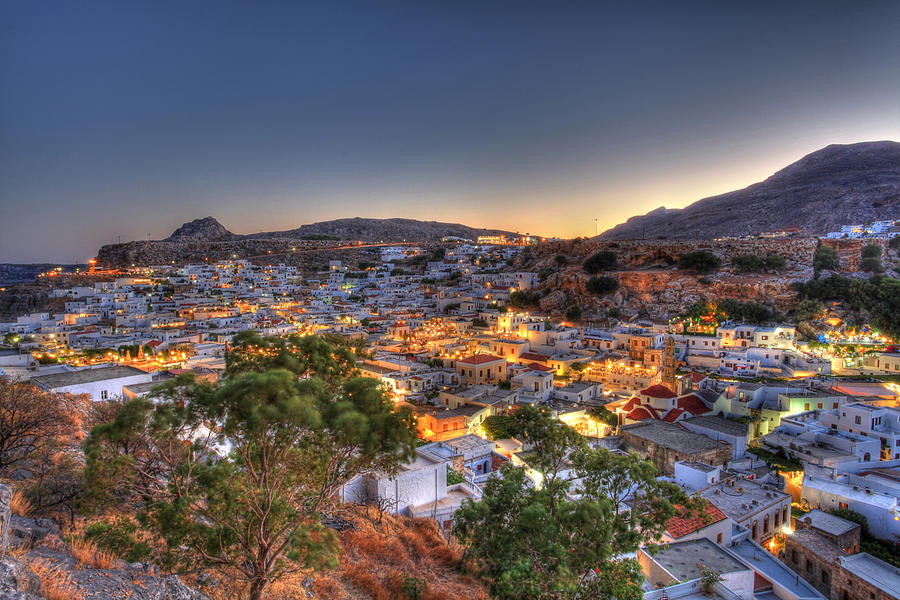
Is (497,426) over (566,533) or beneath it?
beneath

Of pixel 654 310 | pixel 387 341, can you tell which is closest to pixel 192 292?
pixel 387 341

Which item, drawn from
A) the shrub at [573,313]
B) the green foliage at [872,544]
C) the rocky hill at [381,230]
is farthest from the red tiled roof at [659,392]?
the rocky hill at [381,230]

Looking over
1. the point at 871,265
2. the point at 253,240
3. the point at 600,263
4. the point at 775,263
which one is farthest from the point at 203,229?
the point at 871,265

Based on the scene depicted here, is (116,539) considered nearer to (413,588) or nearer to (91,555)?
(91,555)

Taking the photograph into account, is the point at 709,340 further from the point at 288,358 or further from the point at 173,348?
the point at 173,348

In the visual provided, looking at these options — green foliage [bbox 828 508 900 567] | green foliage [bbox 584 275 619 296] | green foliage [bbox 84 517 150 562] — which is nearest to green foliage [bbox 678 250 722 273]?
green foliage [bbox 584 275 619 296]
